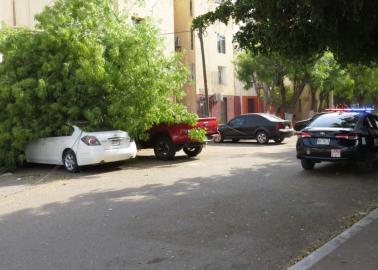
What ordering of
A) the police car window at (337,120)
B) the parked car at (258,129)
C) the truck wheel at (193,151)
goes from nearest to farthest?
1. the police car window at (337,120)
2. the truck wheel at (193,151)
3. the parked car at (258,129)

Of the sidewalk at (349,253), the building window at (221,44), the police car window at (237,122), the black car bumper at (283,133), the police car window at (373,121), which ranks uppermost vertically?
the building window at (221,44)

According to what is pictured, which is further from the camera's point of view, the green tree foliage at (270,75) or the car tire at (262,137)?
the green tree foliage at (270,75)

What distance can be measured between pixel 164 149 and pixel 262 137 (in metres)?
7.50

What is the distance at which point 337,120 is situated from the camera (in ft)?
41.6

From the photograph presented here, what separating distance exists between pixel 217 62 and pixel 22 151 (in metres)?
Answer: 24.4

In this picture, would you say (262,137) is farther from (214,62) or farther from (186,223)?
(214,62)

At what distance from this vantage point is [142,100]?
15352 millimetres

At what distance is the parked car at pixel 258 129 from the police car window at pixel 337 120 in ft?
30.9

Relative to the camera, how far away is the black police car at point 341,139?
471 inches

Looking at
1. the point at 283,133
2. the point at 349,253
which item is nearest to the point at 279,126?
the point at 283,133

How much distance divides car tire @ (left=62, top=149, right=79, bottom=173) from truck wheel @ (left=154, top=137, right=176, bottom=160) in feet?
10.6

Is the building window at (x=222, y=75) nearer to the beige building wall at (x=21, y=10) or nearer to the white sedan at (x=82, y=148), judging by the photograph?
the beige building wall at (x=21, y=10)

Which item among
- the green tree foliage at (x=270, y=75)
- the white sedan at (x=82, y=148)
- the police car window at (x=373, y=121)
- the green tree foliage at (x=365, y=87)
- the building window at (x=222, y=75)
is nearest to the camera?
the police car window at (x=373, y=121)

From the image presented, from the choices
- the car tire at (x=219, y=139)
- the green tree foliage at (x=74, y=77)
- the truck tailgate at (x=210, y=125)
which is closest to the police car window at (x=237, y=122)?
the car tire at (x=219, y=139)
